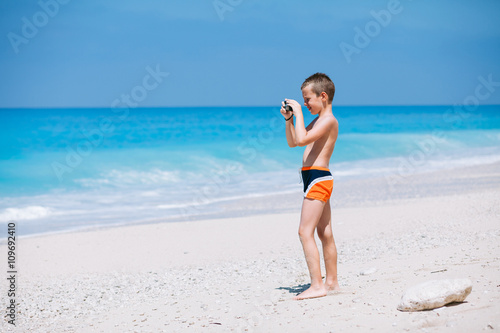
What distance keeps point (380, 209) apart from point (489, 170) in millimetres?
8902

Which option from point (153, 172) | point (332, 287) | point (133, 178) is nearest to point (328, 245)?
point (332, 287)

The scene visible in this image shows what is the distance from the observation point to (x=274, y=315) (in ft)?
13.6

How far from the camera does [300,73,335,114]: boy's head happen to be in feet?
14.3

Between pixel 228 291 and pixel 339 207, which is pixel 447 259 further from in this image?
pixel 339 207

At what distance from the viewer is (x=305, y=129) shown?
4.25m

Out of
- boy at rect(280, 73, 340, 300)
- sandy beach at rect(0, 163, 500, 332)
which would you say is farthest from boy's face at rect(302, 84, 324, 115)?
sandy beach at rect(0, 163, 500, 332)

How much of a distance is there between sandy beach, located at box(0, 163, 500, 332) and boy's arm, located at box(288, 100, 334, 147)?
1.35m

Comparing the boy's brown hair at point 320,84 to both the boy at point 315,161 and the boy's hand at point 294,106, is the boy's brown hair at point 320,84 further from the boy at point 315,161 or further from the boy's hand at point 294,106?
the boy's hand at point 294,106

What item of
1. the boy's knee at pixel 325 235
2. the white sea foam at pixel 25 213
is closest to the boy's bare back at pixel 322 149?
the boy's knee at pixel 325 235

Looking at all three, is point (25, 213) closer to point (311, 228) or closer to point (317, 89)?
point (311, 228)

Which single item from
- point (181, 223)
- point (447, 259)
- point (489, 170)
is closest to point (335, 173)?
point (489, 170)

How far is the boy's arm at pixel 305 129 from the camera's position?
413 centimetres

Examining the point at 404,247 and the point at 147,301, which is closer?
the point at 147,301

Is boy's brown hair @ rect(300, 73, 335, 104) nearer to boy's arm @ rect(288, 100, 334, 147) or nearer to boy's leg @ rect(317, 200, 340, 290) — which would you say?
boy's arm @ rect(288, 100, 334, 147)
